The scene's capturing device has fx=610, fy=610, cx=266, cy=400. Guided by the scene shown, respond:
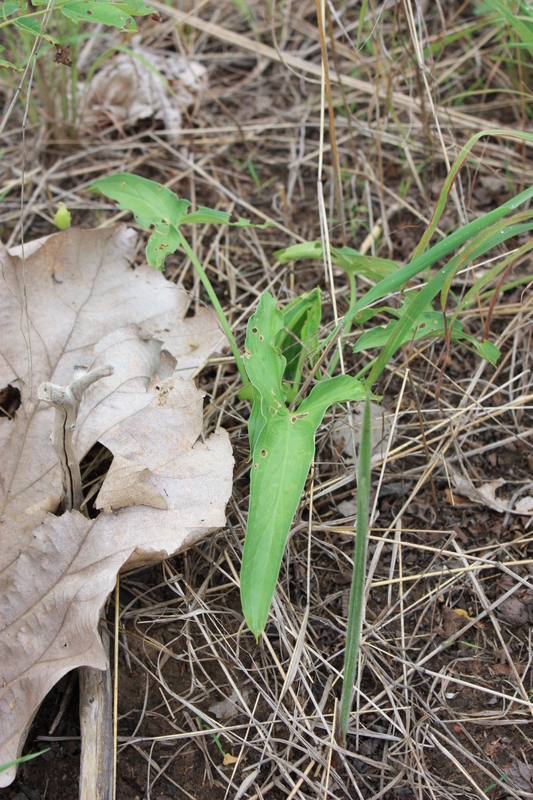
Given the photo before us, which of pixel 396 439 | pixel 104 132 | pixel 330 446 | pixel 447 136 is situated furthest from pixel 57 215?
pixel 447 136

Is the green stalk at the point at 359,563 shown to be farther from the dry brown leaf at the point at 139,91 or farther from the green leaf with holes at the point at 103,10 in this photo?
the dry brown leaf at the point at 139,91

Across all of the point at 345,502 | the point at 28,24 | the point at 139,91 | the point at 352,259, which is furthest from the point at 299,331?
the point at 139,91

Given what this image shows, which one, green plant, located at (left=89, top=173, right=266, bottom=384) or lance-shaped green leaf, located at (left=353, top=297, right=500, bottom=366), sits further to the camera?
green plant, located at (left=89, top=173, right=266, bottom=384)

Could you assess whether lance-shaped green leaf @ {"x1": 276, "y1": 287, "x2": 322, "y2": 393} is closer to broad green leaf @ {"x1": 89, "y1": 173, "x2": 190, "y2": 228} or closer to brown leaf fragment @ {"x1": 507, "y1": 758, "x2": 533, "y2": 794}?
broad green leaf @ {"x1": 89, "y1": 173, "x2": 190, "y2": 228}

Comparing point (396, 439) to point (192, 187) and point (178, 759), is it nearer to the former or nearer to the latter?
point (178, 759)

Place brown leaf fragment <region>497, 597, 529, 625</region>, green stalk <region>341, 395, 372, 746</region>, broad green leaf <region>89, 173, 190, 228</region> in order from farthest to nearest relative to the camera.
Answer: broad green leaf <region>89, 173, 190, 228</region> < brown leaf fragment <region>497, 597, 529, 625</region> < green stalk <region>341, 395, 372, 746</region>

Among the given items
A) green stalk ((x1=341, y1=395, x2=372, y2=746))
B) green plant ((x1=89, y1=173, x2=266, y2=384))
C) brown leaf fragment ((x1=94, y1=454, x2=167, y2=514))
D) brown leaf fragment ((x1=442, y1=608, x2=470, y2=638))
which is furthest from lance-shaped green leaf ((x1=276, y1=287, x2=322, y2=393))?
brown leaf fragment ((x1=442, y1=608, x2=470, y2=638))

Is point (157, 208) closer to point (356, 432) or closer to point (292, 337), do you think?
point (292, 337)
